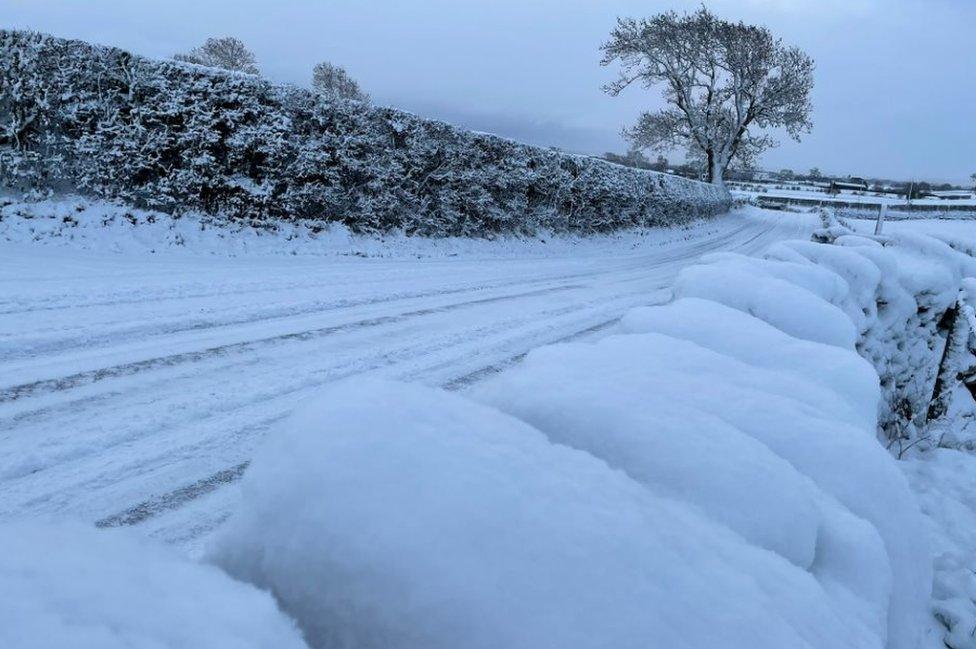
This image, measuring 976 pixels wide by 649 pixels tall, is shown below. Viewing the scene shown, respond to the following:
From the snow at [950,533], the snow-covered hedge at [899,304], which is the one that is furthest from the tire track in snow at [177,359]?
the snow at [950,533]

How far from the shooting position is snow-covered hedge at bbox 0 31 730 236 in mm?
7508

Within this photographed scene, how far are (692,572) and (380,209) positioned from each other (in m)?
10.2

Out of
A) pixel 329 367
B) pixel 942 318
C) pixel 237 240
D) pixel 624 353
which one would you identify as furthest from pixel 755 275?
pixel 237 240

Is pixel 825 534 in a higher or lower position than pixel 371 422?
lower

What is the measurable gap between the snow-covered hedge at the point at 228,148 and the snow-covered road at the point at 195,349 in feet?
4.64

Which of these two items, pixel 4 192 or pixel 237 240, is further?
pixel 237 240

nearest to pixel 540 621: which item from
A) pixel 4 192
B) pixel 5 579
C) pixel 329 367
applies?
pixel 5 579

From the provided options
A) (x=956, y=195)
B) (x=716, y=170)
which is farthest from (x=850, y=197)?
(x=716, y=170)

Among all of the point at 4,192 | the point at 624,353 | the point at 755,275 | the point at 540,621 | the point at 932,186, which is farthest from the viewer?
the point at 932,186

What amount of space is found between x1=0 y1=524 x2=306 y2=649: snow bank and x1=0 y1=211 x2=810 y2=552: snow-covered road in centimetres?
169

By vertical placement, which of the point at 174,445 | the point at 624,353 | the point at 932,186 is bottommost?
the point at 174,445

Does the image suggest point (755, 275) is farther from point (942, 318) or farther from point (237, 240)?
point (237, 240)

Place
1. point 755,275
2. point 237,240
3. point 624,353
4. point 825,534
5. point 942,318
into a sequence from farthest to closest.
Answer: point 237,240
point 942,318
point 755,275
point 624,353
point 825,534

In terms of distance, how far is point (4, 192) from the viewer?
730 cm
